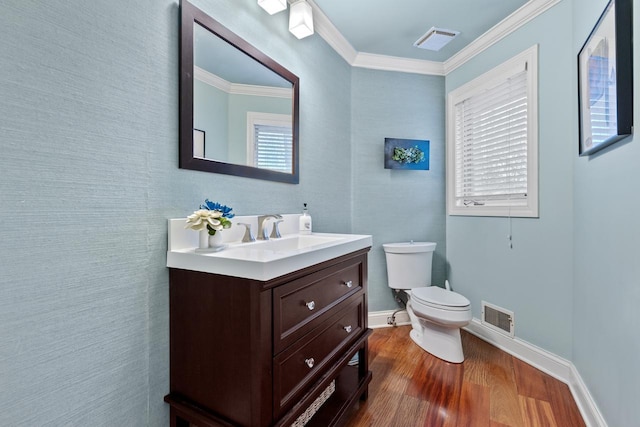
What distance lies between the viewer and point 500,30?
2.18 meters

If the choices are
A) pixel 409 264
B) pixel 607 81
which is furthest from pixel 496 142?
pixel 409 264

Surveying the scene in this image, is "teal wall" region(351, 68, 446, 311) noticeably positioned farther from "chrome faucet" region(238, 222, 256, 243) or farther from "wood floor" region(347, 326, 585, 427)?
"chrome faucet" region(238, 222, 256, 243)

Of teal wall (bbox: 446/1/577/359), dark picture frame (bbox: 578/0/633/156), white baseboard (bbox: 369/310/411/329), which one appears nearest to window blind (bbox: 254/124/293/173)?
dark picture frame (bbox: 578/0/633/156)

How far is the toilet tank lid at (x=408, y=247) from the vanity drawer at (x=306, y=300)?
1.08 meters

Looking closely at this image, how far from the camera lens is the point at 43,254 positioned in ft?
2.60

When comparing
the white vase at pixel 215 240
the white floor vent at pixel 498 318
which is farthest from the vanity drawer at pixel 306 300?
the white floor vent at pixel 498 318

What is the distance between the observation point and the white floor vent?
2.15 metres

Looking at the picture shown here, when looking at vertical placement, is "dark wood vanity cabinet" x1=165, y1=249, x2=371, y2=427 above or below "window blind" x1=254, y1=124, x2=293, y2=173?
below

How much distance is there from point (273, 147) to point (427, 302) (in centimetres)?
151

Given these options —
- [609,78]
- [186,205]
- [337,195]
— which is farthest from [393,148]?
[186,205]

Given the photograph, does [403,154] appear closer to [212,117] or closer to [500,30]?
[500,30]

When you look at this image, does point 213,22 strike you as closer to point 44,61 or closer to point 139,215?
point 44,61

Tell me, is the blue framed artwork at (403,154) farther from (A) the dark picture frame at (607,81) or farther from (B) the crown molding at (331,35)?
(A) the dark picture frame at (607,81)

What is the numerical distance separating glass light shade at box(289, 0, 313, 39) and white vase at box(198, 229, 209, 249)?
4.45 ft
